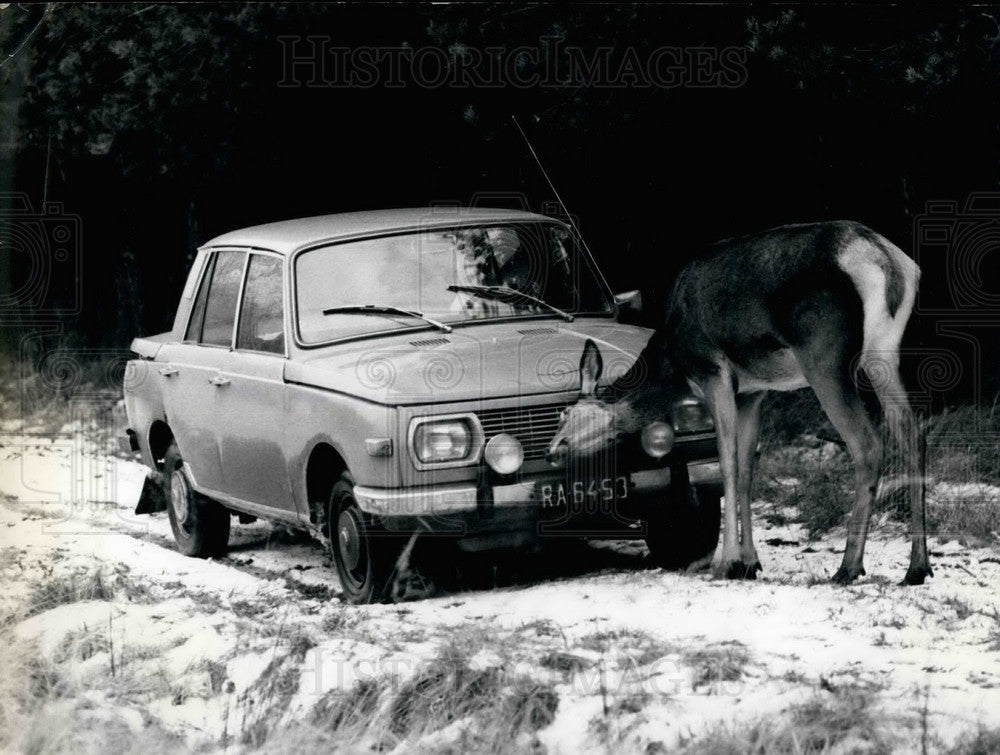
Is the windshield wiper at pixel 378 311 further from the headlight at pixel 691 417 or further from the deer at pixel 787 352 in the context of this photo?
the headlight at pixel 691 417

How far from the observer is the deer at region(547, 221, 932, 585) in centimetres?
755

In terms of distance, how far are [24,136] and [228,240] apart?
6.08 m

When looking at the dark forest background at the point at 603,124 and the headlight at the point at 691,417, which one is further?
the dark forest background at the point at 603,124

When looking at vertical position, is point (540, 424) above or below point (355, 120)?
below

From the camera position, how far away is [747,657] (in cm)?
629

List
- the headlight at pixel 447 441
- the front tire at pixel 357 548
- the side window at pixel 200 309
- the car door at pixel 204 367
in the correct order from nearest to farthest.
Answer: the headlight at pixel 447 441
the front tire at pixel 357 548
the car door at pixel 204 367
the side window at pixel 200 309

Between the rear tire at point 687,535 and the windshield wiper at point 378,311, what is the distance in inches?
58.6

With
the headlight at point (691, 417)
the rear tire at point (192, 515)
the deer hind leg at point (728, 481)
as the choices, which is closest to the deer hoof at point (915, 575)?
the deer hind leg at point (728, 481)

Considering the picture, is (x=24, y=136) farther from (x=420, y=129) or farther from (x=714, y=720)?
(x=714, y=720)

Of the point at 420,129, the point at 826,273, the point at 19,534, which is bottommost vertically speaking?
the point at 19,534

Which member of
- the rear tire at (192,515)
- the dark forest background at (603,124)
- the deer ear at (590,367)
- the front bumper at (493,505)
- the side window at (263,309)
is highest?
the dark forest background at (603,124)

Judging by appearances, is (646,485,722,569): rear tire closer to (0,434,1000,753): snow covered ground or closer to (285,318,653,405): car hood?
(0,434,1000,753): snow covered ground

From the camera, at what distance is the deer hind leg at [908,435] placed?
752 cm

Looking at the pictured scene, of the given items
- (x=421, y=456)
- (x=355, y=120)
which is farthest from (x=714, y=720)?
(x=355, y=120)
